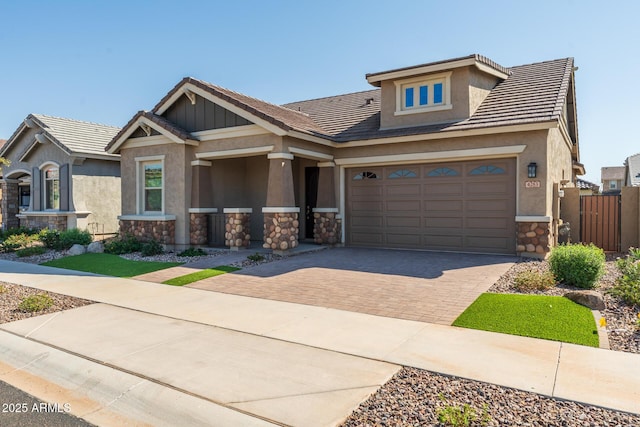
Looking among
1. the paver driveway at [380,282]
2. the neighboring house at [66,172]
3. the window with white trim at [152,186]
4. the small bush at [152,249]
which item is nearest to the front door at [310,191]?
the paver driveway at [380,282]

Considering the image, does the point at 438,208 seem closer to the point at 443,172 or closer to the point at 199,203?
the point at 443,172

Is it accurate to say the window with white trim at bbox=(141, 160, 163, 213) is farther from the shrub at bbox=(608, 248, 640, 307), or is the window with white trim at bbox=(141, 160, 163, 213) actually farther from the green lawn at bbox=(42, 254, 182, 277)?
the shrub at bbox=(608, 248, 640, 307)

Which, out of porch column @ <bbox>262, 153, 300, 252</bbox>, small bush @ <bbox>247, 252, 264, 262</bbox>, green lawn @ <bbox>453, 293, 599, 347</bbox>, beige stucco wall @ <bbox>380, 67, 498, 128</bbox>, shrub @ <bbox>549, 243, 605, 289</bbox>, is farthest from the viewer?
beige stucco wall @ <bbox>380, 67, 498, 128</bbox>

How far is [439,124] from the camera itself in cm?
1341

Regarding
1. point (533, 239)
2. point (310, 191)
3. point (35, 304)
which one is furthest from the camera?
point (310, 191)

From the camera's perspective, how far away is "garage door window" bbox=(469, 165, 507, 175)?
12.2 metres

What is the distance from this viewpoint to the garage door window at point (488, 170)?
40.0 feet

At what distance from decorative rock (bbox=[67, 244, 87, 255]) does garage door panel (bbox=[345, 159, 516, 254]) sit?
28.8 feet

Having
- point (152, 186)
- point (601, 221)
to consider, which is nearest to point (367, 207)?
point (601, 221)

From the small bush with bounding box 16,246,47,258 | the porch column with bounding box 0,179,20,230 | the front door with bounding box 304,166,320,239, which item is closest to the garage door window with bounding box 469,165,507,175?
the front door with bounding box 304,166,320,239

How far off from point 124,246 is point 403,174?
30.4 ft

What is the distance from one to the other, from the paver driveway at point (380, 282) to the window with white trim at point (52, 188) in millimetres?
13165

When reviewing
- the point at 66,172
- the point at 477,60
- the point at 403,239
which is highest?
the point at 477,60

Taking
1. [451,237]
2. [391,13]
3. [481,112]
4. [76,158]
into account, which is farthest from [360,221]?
[76,158]
